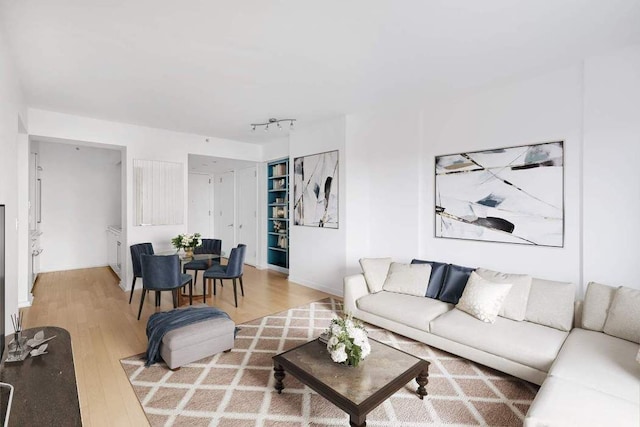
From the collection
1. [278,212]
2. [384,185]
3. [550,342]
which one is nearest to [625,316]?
[550,342]

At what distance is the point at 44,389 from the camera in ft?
4.94

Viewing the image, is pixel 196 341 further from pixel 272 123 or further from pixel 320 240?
pixel 272 123

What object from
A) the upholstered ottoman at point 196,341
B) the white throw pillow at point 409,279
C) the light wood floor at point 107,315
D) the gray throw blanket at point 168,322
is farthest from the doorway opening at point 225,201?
the upholstered ottoman at point 196,341

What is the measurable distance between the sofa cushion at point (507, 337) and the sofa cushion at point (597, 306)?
0.22m

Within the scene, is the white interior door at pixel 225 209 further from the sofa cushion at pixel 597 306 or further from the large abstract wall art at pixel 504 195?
the sofa cushion at pixel 597 306

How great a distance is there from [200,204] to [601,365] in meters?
7.92

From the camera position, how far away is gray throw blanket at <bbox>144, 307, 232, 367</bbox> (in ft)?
8.77

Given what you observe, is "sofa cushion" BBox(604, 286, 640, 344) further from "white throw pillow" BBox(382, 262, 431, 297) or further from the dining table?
the dining table

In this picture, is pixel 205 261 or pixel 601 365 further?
pixel 205 261

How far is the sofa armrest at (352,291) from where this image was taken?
3.65 meters

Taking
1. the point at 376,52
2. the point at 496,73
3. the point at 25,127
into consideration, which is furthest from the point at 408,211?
the point at 25,127

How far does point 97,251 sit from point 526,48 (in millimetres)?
7922

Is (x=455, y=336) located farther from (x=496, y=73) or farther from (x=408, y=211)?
(x=496, y=73)

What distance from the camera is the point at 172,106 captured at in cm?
409
